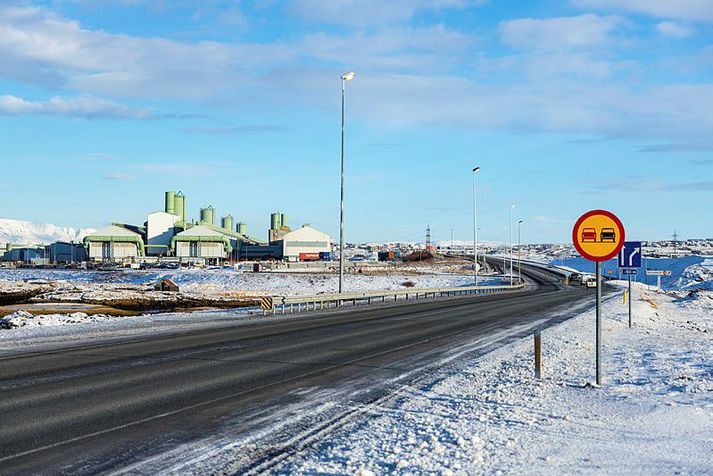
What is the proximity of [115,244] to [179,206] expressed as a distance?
661 inches

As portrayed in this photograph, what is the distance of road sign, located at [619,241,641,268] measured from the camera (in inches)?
939

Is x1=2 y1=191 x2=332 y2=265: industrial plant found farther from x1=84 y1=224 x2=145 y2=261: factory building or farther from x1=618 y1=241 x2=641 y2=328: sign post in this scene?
x1=618 y1=241 x2=641 y2=328: sign post

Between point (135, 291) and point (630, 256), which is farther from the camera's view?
point (135, 291)

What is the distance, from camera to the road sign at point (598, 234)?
34.1 feet

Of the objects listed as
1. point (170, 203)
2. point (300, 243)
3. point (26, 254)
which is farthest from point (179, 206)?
point (26, 254)

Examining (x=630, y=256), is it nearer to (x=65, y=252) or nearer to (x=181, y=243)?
(x=181, y=243)

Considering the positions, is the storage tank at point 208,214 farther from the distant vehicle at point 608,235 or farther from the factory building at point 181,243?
the distant vehicle at point 608,235

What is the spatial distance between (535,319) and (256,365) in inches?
702

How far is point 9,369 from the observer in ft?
44.6

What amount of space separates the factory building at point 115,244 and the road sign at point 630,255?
134 m

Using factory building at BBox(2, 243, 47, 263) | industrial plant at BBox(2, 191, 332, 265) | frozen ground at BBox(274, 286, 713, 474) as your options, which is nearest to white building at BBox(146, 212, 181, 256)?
industrial plant at BBox(2, 191, 332, 265)

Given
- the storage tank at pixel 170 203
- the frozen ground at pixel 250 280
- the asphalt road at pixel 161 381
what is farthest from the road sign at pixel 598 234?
the storage tank at pixel 170 203

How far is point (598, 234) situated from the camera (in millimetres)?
10570

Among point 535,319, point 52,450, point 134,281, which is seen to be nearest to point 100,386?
point 52,450
